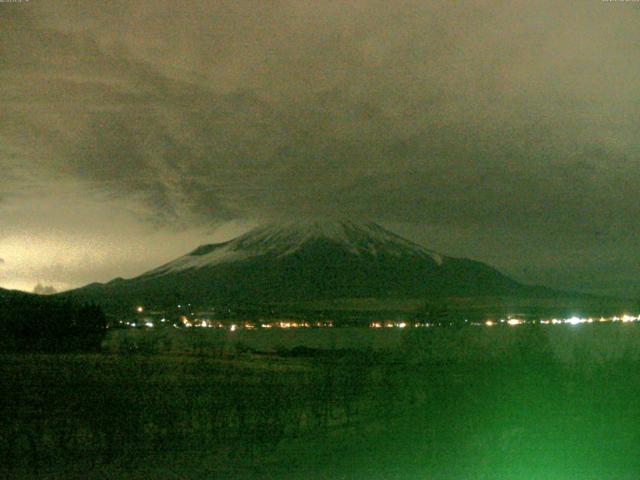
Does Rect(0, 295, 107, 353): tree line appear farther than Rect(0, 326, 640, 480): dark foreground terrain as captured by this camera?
Yes

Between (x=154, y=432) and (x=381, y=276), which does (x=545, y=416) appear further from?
(x=381, y=276)

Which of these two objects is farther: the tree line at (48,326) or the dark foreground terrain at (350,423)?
the tree line at (48,326)

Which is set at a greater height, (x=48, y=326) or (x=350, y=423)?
(x=48, y=326)

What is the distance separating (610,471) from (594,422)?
322 centimetres

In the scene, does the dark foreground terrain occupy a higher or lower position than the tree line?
lower

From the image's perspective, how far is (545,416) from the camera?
14.7 m

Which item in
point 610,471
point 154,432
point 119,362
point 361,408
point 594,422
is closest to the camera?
point 610,471

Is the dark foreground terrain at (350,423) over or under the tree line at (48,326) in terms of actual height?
under

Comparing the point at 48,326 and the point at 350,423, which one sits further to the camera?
the point at 48,326

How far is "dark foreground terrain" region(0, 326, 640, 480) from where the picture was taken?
11.2m

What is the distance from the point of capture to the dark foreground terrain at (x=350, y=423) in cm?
1120

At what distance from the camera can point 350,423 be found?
15039 mm

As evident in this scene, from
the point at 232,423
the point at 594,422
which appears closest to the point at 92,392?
the point at 232,423

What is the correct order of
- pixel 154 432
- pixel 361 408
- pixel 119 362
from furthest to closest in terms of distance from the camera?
1. pixel 119 362
2. pixel 361 408
3. pixel 154 432
